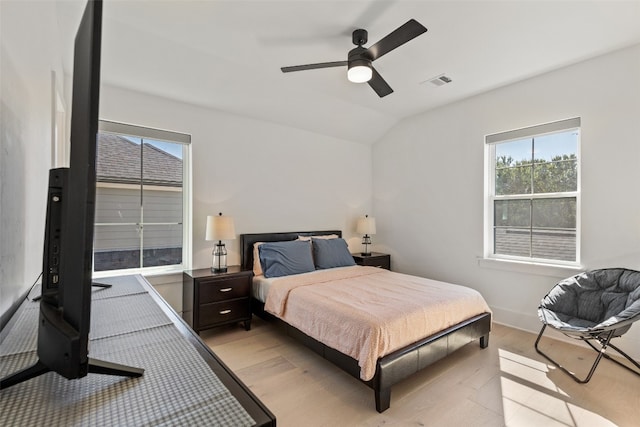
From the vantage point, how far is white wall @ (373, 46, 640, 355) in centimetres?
273

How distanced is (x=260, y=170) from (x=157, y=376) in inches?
131

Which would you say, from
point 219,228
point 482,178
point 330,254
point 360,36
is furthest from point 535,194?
point 219,228

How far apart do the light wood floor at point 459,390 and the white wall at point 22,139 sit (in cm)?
163

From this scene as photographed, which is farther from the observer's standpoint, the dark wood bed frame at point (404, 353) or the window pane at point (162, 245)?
the window pane at point (162, 245)

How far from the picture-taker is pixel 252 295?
336 centimetres

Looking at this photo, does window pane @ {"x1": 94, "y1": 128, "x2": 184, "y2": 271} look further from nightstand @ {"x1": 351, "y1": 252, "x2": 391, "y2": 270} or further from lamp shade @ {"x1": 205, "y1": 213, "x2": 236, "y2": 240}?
nightstand @ {"x1": 351, "y1": 252, "x2": 391, "y2": 270}

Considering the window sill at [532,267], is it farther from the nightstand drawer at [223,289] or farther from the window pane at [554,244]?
the nightstand drawer at [223,289]

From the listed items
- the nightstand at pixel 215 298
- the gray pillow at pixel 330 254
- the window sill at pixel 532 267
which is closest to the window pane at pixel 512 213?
the window sill at pixel 532 267

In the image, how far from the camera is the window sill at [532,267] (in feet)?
9.89

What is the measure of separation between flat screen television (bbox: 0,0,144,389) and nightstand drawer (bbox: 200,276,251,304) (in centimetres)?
234

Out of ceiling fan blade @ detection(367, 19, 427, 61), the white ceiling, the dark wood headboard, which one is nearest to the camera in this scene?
ceiling fan blade @ detection(367, 19, 427, 61)

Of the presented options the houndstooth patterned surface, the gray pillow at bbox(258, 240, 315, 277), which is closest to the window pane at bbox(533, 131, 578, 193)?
the gray pillow at bbox(258, 240, 315, 277)

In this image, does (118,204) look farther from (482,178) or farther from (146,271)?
(482,178)

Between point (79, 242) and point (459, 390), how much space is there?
99.9 inches
